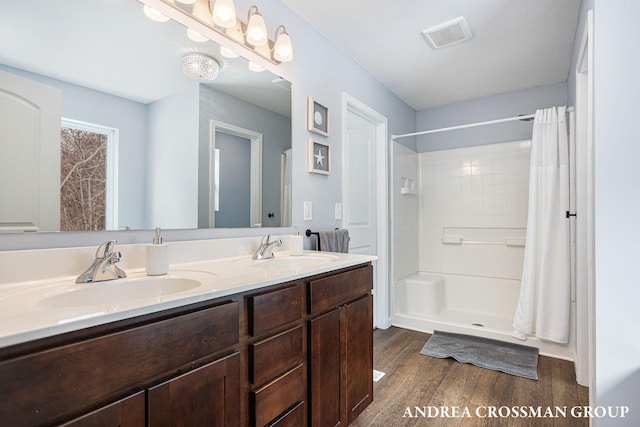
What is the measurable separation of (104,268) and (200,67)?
970mm

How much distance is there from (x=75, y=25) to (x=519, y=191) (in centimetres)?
354

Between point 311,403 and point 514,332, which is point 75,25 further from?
point 514,332

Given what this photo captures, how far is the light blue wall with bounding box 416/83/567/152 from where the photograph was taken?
3.07 meters

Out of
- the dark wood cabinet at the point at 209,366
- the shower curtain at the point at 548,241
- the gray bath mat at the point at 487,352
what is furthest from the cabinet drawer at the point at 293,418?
the shower curtain at the point at 548,241

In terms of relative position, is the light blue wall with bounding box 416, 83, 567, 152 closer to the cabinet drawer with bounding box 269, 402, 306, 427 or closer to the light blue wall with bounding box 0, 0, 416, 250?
the light blue wall with bounding box 0, 0, 416, 250

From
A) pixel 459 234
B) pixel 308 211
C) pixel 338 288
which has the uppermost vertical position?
pixel 308 211

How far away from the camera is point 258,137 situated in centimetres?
172

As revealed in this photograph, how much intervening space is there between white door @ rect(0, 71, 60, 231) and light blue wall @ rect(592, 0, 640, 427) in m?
2.01

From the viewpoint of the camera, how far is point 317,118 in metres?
2.05

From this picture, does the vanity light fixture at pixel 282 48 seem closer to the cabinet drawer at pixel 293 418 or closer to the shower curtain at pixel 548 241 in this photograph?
the cabinet drawer at pixel 293 418

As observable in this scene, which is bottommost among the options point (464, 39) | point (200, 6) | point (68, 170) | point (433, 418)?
point (433, 418)

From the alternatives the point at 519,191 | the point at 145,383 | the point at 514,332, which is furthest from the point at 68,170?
the point at 519,191

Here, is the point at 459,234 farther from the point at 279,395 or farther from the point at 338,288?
the point at 279,395

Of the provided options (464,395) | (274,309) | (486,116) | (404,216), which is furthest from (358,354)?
(486,116)
